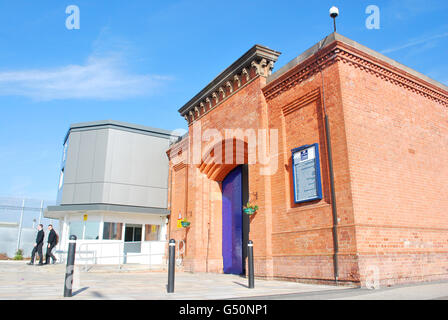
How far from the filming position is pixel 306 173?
994 centimetres

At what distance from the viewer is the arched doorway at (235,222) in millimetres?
13766

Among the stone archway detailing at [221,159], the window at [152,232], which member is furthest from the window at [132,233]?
the stone archway detailing at [221,159]

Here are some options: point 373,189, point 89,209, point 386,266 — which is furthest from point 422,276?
point 89,209

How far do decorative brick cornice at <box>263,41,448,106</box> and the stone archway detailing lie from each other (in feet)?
8.70

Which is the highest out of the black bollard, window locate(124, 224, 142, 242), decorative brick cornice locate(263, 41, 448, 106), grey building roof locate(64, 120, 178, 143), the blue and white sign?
grey building roof locate(64, 120, 178, 143)

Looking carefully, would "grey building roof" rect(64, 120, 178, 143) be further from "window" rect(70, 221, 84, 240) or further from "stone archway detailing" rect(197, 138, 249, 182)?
"stone archway detailing" rect(197, 138, 249, 182)

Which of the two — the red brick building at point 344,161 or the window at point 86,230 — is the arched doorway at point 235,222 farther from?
the window at point 86,230

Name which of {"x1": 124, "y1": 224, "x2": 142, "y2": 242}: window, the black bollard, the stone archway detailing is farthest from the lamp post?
{"x1": 124, "y1": 224, "x2": 142, "y2": 242}: window

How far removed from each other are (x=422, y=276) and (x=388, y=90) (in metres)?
5.25

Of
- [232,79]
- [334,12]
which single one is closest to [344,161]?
[334,12]

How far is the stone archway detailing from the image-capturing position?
543 inches

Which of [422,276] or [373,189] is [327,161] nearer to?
[373,189]

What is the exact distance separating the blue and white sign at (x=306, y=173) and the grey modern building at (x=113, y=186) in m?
11.2
